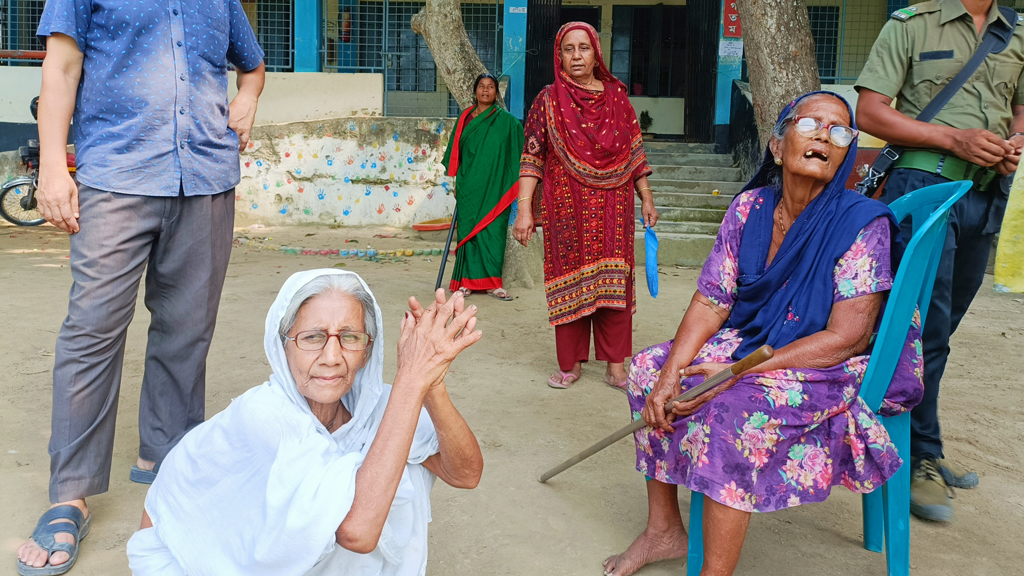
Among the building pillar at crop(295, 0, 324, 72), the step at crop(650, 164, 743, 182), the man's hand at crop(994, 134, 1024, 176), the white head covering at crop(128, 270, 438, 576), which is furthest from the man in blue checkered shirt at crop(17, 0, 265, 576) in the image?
the building pillar at crop(295, 0, 324, 72)

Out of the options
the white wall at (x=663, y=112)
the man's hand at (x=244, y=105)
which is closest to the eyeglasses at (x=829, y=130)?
the man's hand at (x=244, y=105)

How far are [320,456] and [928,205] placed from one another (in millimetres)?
1883

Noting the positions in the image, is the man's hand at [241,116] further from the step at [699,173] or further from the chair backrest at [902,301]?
the step at [699,173]

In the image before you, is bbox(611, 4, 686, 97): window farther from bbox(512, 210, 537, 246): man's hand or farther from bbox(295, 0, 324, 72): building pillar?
bbox(512, 210, 537, 246): man's hand

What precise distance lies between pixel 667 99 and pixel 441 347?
38.6ft

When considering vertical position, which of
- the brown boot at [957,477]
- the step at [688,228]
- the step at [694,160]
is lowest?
the brown boot at [957,477]

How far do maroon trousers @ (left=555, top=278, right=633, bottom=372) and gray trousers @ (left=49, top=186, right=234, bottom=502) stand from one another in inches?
76.4

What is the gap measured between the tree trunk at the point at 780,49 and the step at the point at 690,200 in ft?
14.0

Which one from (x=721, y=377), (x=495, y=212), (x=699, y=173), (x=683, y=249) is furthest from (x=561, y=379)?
(x=699, y=173)

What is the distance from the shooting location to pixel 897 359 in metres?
2.18

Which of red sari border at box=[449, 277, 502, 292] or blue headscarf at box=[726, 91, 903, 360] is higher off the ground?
blue headscarf at box=[726, 91, 903, 360]

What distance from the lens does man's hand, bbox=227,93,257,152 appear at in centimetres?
282

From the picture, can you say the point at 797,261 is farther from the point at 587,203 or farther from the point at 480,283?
the point at 480,283

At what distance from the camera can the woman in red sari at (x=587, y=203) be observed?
4172 mm
